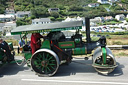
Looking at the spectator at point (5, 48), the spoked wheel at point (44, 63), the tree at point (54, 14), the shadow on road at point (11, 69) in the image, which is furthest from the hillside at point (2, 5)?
the spoked wheel at point (44, 63)

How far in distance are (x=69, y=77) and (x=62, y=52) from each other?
0.97 m

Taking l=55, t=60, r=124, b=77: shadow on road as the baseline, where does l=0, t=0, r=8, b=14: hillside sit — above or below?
above

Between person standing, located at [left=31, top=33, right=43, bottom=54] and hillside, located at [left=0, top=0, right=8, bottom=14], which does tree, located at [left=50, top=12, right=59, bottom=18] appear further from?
person standing, located at [left=31, top=33, right=43, bottom=54]

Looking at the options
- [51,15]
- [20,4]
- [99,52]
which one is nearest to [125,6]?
[51,15]

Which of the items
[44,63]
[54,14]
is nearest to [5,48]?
[44,63]

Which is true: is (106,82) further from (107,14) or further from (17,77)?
(107,14)

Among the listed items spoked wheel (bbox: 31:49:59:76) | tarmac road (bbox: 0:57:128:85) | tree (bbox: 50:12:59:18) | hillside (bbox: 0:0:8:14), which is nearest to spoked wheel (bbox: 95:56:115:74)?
tarmac road (bbox: 0:57:128:85)

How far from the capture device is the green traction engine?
6.11 meters

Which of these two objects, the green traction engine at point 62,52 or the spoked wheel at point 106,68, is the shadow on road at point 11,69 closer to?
the green traction engine at point 62,52

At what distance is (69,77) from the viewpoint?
20.4 ft

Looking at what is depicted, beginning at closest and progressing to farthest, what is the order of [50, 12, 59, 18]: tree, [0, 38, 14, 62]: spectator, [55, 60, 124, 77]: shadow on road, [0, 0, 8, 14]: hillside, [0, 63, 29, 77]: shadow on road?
[55, 60, 124, 77]: shadow on road < [0, 63, 29, 77]: shadow on road < [0, 38, 14, 62]: spectator < [50, 12, 59, 18]: tree < [0, 0, 8, 14]: hillside

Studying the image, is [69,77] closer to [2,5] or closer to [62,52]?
[62,52]

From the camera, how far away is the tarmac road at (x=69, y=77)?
5773mm

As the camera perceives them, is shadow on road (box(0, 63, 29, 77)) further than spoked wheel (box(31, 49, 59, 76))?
Yes
